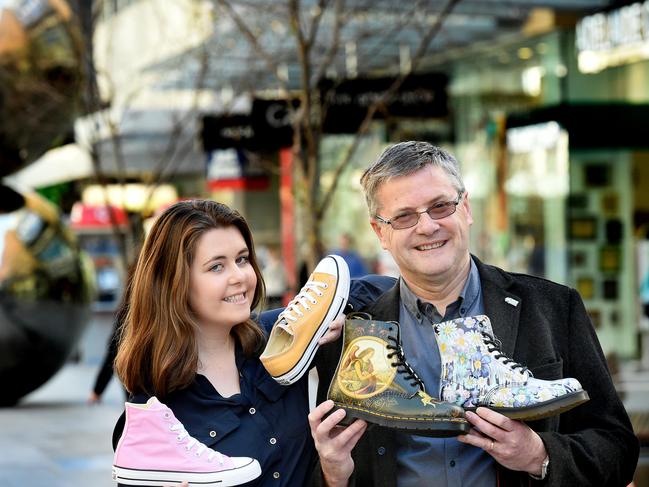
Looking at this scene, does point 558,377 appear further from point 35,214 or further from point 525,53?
point 525,53

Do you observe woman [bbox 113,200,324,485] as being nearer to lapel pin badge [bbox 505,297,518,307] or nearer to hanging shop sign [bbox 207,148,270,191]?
lapel pin badge [bbox 505,297,518,307]

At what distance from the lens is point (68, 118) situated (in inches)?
520

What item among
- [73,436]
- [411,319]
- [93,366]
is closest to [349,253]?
[93,366]

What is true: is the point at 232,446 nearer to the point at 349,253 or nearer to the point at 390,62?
the point at 349,253

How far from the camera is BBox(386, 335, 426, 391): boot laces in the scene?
288 cm

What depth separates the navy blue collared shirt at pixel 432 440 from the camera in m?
3.01

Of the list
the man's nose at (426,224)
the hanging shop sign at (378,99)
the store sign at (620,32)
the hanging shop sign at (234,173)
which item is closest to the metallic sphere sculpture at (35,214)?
the hanging shop sign at (378,99)

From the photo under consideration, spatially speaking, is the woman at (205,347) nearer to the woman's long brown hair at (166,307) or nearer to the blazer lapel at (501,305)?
the woman's long brown hair at (166,307)

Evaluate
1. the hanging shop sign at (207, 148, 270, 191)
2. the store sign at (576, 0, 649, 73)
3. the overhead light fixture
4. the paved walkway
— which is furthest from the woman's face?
the hanging shop sign at (207, 148, 270, 191)

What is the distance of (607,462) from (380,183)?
98cm

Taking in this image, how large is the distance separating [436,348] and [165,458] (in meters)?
0.80

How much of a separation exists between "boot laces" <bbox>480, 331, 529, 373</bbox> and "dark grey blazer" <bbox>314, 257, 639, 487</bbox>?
16cm

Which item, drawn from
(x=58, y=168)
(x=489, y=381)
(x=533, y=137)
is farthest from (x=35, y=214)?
(x=489, y=381)

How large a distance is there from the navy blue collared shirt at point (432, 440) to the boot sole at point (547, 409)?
1.04 ft
